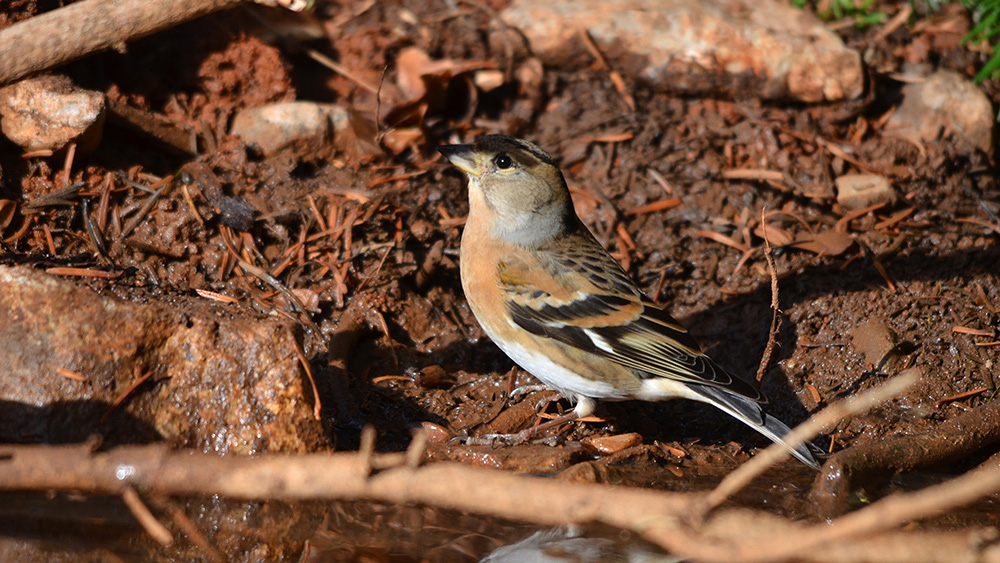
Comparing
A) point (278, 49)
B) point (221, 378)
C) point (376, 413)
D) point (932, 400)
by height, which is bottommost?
point (932, 400)

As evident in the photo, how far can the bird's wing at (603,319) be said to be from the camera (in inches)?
185

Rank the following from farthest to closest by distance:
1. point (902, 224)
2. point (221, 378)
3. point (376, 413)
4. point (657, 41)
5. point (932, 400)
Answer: point (657, 41) < point (902, 224) < point (932, 400) < point (376, 413) < point (221, 378)

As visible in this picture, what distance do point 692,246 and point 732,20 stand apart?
2.17 metres

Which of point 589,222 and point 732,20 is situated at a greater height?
point 732,20

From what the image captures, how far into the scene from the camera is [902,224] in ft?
20.1

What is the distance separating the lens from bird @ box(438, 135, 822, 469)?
4.69 m

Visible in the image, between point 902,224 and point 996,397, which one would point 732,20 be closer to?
point 902,224

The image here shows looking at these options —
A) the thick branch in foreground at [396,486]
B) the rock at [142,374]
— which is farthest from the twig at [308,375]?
the thick branch in foreground at [396,486]

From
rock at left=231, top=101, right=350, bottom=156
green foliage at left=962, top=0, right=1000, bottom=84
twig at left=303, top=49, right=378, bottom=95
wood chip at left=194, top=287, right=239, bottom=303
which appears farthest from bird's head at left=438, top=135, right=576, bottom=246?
green foliage at left=962, top=0, right=1000, bottom=84

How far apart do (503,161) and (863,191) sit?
9.67ft

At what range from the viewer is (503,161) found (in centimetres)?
520

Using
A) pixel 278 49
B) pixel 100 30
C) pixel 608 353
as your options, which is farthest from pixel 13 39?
pixel 608 353

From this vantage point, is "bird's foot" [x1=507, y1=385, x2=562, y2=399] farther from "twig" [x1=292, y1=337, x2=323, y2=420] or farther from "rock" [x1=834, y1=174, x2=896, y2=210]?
"rock" [x1=834, y1=174, x2=896, y2=210]

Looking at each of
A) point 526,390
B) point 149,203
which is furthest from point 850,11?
point 149,203
